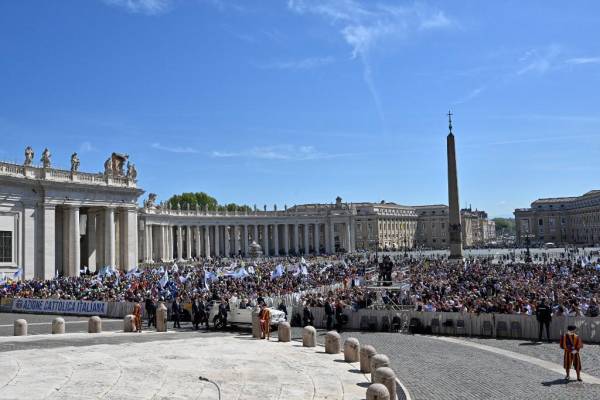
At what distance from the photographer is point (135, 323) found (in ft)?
80.8

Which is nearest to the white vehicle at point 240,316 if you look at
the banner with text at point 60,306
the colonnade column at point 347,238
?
the banner with text at point 60,306

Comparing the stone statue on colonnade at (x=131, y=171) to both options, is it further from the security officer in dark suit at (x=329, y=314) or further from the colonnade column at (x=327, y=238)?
the colonnade column at (x=327, y=238)

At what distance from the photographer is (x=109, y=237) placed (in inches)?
2089

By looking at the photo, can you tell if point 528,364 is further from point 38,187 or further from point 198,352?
point 38,187

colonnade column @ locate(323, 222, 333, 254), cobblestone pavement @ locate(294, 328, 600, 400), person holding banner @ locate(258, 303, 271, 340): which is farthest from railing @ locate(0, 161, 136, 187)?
colonnade column @ locate(323, 222, 333, 254)

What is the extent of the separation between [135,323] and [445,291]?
16847 millimetres

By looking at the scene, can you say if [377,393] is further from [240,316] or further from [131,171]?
[131,171]

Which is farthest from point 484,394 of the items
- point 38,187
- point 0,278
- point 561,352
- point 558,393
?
point 38,187

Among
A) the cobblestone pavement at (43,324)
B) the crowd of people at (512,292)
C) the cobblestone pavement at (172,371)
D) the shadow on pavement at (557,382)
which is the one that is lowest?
the shadow on pavement at (557,382)

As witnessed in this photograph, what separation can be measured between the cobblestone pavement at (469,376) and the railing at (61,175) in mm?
34808

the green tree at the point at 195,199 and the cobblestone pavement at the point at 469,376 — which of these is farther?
the green tree at the point at 195,199

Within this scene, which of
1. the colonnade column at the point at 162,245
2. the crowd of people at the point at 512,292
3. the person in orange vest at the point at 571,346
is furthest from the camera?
the colonnade column at the point at 162,245

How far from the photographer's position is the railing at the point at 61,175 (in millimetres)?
44438

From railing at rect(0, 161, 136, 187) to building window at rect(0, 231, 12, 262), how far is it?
4.60 metres
